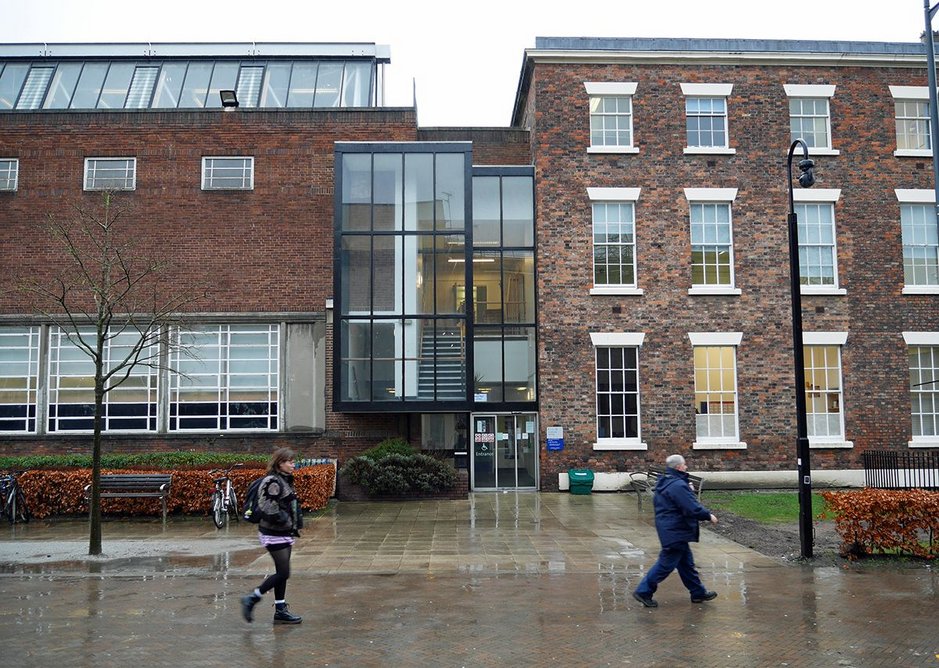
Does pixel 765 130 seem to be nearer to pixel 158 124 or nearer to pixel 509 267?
pixel 509 267

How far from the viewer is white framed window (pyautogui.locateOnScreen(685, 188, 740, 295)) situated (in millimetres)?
22031

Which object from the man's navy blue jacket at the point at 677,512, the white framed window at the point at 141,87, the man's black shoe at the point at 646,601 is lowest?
the man's black shoe at the point at 646,601

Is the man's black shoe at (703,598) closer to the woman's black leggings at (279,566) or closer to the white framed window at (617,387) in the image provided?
the woman's black leggings at (279,566)

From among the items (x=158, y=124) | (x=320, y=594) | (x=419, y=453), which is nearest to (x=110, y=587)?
(x=320, y=594)

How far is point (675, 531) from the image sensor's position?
365 inches

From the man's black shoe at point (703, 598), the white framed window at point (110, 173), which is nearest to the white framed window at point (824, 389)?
the man's black shoe at point (703, 598)

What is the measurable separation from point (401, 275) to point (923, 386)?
13964 millimetres

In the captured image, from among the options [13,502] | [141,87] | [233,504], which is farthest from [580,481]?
[141,87]

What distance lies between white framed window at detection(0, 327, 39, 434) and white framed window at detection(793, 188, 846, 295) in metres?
20.5

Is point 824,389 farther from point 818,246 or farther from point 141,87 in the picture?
point 141,87

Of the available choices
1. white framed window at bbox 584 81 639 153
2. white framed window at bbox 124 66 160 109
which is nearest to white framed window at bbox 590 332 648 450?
white framed window at bbox 584 81 639 153

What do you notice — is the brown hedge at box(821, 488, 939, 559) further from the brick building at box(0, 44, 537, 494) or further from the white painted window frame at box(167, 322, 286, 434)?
the white painted window frame at box(167, 322, 286, 434)

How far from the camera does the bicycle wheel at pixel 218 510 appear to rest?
15570mm

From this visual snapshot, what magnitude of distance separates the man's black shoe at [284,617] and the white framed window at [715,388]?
48.9ft
